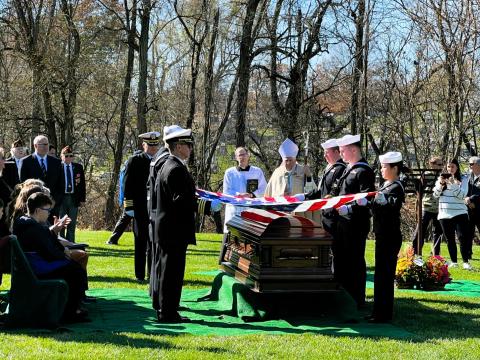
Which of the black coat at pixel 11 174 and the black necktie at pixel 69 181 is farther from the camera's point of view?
the black necktie at pixel 69 181

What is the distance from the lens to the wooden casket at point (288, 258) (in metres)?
7.11

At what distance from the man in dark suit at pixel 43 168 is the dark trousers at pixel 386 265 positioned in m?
5.81

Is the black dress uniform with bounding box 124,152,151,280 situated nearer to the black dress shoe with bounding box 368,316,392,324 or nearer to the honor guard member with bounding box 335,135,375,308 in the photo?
the honor guard member with bounding box 335,135,375,308

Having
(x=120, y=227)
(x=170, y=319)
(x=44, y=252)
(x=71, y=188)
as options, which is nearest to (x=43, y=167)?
(x=71, y=188)

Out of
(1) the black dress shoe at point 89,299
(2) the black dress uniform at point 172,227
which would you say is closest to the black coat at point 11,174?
(1) the black dress shoe at point 89,299

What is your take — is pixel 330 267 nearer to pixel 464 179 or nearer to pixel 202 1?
pixel 464 179

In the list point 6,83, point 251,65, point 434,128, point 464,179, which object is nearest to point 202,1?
point 251,65

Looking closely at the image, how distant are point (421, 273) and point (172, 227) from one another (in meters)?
4.03

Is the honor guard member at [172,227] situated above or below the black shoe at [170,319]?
above

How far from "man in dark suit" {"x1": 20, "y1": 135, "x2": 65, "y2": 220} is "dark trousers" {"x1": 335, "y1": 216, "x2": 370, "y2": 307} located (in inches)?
202

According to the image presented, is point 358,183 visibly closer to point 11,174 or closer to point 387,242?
point 387,242

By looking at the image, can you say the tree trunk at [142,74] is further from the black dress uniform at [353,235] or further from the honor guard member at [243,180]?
the black dress uniform at [353,235]

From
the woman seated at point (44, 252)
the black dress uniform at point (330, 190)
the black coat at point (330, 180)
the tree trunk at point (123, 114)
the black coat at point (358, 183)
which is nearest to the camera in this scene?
the woman seated at point (44, 252)

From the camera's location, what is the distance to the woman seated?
6668 millimetres
